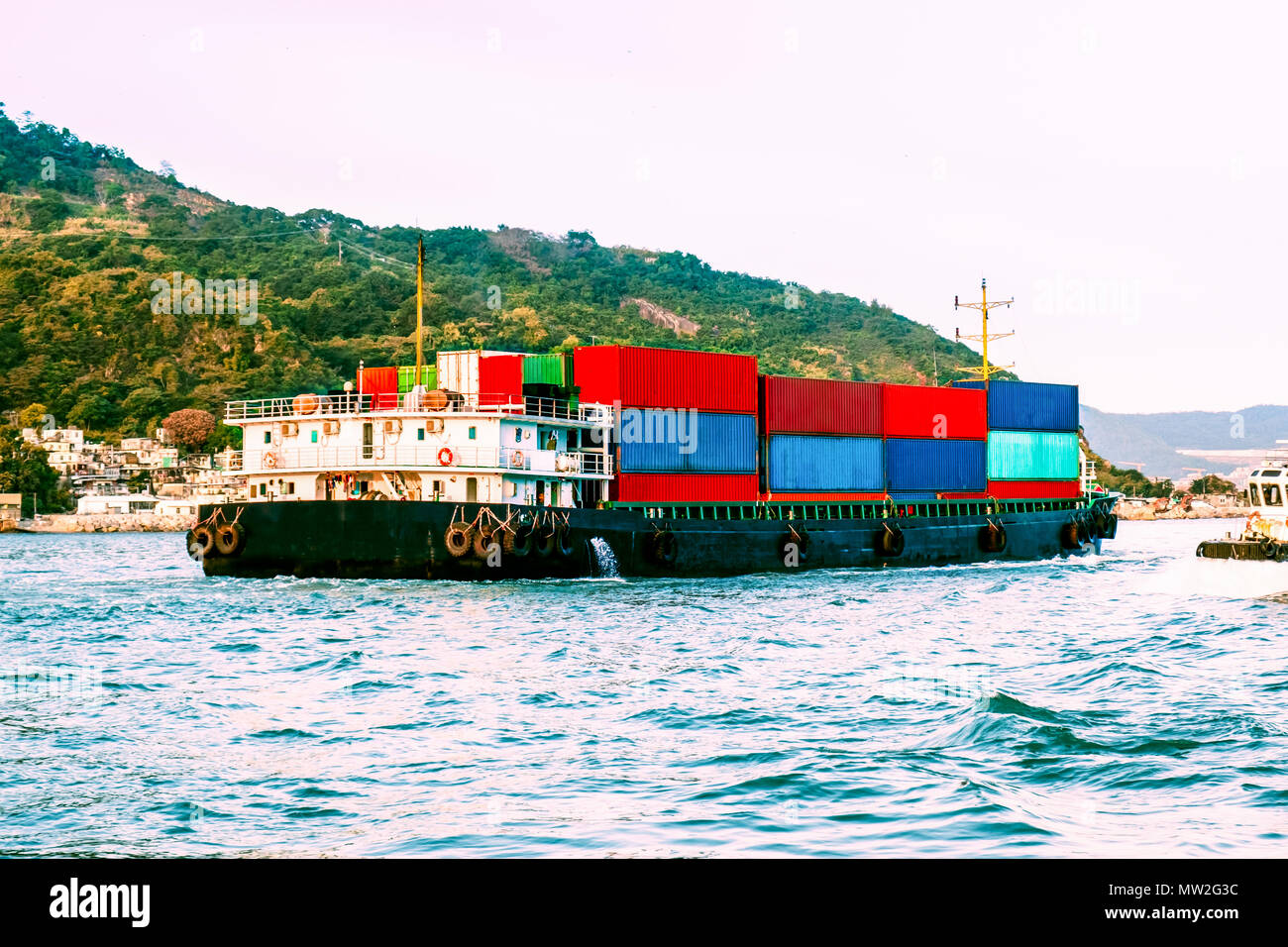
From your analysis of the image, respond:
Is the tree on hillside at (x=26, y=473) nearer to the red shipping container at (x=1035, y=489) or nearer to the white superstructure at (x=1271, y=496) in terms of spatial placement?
the red shipping container at (x=1035, y=489)

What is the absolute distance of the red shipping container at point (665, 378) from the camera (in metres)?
48.2

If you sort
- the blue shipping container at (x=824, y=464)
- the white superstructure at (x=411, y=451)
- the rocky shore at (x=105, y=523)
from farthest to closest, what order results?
the rocky shore at (x=105, y=523) → the blue shipping container at (x=824, y=464) → the white superstructure at (x=411, y=451)

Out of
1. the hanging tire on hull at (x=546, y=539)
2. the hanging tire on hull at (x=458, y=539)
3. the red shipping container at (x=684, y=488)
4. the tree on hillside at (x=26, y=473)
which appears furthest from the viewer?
the tree on hillside at (x=26, y=473)

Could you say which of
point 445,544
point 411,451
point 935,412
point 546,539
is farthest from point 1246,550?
point 411,451

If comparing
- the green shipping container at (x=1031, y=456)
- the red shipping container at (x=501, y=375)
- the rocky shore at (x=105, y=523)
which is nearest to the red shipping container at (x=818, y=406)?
the green shipping container at (x=1031, y=456)

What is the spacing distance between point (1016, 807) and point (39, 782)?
33.0 ft

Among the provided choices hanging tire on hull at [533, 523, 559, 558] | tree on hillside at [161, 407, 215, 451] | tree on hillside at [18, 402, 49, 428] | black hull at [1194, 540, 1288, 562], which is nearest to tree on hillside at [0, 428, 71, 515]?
tree on hillside at [18, 402, 49, 428]

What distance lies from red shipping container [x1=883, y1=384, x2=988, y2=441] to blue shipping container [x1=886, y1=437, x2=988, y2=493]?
1.28 ft

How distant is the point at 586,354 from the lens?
48906mm

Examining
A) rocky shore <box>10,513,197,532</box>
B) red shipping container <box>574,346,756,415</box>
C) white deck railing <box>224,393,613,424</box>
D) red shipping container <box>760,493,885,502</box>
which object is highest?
red shipping container <box>574,346,756,415</box>

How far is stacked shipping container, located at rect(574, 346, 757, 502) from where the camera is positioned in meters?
48.3

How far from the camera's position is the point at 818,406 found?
182 ft

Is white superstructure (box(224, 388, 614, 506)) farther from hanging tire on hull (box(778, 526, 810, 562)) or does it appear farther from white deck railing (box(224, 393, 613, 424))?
hanging tire on hull (box(778, 526, 810, 562))

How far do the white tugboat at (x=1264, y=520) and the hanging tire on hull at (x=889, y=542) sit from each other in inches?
653
